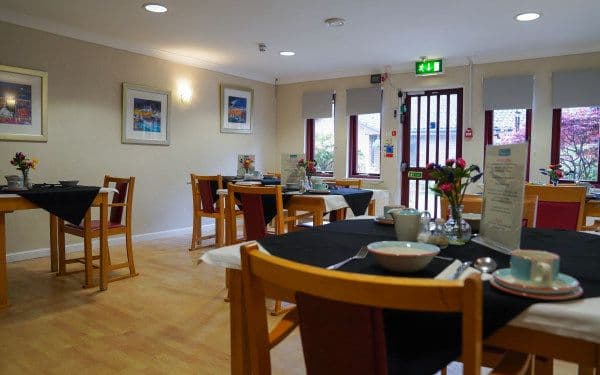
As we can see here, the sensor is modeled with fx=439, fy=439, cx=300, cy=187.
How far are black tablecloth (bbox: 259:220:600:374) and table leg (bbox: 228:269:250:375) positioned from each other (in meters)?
0.14

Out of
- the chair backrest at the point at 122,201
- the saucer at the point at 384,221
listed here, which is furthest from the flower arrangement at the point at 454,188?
the chair backrest at the point at 122,201

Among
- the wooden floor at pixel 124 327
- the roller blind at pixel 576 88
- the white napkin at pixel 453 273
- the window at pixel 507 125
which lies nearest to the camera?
the white napkin at pixel 453 273

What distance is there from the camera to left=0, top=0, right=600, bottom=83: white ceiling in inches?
156

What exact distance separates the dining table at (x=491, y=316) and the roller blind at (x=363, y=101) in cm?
523

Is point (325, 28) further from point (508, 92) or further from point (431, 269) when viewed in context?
point (431, 269)

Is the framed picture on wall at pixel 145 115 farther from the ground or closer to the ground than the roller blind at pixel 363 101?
closer to the ground

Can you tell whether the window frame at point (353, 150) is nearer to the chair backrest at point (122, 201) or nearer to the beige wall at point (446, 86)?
the beige wall at point (446, 86)

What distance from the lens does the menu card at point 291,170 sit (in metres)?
3.90

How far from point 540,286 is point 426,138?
5672mm

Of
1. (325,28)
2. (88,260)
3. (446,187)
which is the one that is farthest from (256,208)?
(325,28)

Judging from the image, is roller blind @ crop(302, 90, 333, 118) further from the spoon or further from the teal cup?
the teal cup

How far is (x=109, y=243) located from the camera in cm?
518

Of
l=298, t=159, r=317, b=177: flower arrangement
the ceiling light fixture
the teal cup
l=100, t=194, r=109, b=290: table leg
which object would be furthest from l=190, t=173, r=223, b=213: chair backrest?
the teal cup

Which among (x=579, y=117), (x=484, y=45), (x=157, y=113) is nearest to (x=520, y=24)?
(x=484, y=45)
